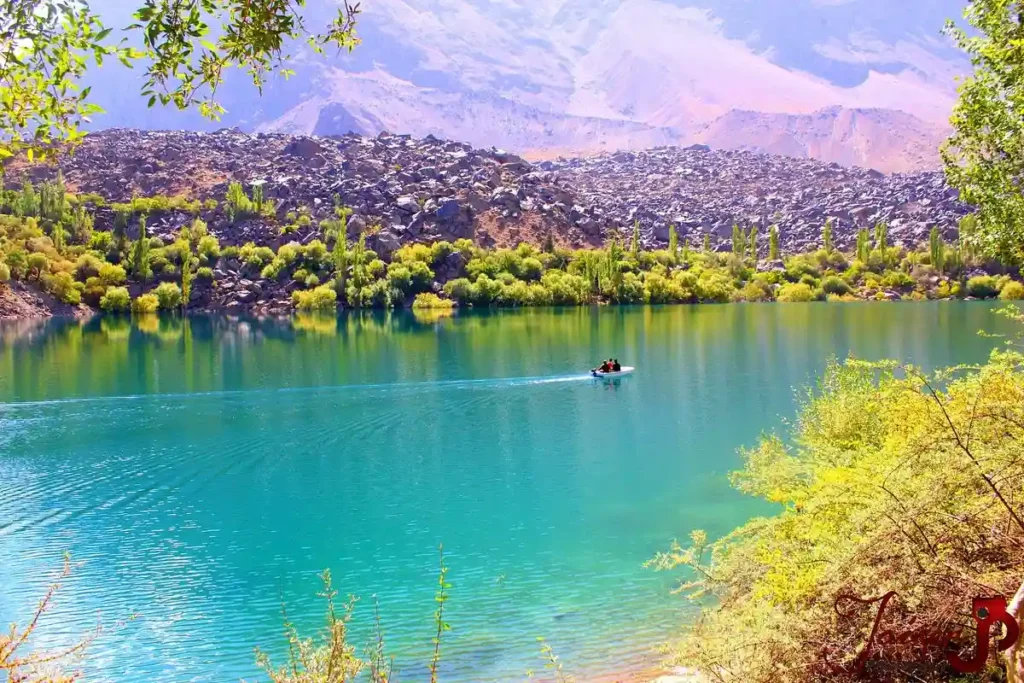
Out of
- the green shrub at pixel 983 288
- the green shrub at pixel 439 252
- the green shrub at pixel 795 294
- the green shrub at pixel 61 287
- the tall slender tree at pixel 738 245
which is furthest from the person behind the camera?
the tall slender tree at pixel 738 245

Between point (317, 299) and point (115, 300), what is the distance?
2955 cm

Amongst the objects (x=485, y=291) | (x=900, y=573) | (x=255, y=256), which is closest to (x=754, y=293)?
(x=485, y=291)

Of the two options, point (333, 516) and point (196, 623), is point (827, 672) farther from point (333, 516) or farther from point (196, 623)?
point (333, 516)

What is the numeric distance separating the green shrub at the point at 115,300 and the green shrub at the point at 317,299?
24924mm

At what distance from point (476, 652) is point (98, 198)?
16560 centimetres

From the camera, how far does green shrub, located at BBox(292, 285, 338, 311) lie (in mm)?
131250

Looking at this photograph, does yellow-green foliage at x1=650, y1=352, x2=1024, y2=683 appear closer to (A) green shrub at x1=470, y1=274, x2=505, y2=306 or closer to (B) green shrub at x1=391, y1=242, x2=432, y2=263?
(A) green shrub at x1=470, y1=274, x2=505, y2=306

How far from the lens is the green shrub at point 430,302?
132000 millimetres

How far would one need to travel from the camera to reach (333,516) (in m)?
26.2

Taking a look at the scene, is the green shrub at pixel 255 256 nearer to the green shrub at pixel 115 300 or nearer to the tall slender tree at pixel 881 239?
the green shrub at pixel 115 300

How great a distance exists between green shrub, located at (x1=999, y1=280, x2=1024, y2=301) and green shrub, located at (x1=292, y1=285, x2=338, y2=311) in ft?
348

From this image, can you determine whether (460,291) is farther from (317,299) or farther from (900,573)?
(900,573)

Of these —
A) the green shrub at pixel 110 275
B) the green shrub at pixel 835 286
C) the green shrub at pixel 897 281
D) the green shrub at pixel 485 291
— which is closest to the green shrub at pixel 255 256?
the green shrub at pixel 110 275

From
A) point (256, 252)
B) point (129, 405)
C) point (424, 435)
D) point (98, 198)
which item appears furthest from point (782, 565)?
point (98, 198)
